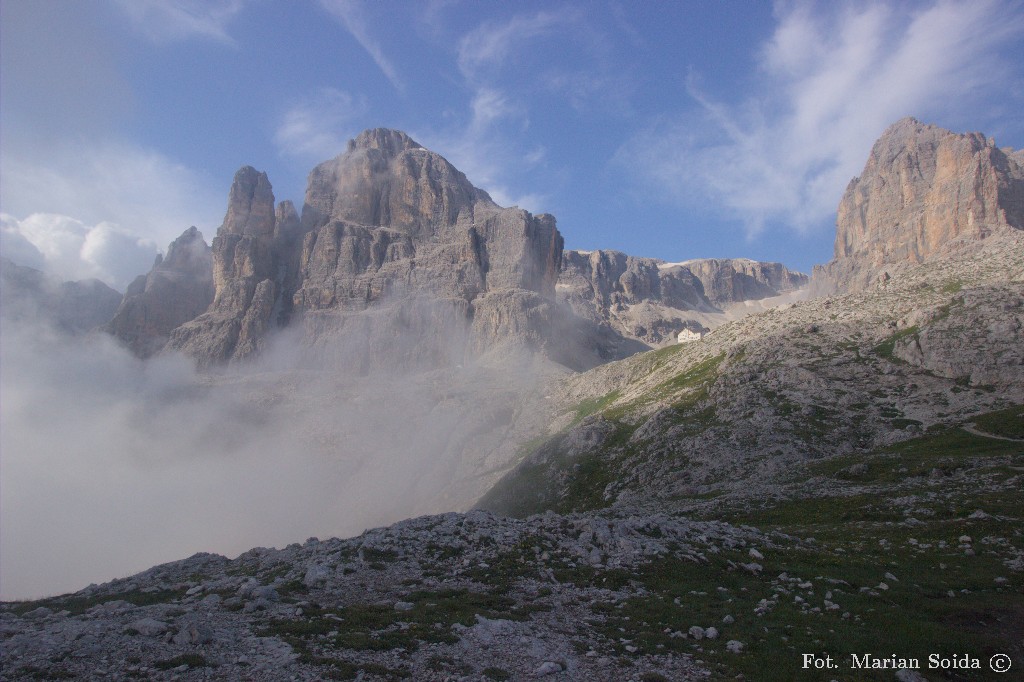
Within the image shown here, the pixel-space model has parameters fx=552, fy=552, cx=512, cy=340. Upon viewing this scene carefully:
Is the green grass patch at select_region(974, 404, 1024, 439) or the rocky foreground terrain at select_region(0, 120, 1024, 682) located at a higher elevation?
the green grass patch at select_region(974, 404, 1024, 439)

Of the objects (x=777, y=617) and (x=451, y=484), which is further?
(x=451, y=484)

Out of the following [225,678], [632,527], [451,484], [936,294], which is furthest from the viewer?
[451,484]

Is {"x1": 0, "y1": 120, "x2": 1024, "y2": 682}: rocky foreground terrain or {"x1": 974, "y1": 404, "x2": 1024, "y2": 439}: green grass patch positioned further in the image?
{"x1": 974, "y1": 404, "x2": 1024, "y2": 439}: green grass patch

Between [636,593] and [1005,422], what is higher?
[1005,422]

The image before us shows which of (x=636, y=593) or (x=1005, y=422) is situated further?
(x=1005, y=422)

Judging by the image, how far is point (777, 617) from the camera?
2286cm

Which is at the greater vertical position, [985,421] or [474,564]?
[985,421]

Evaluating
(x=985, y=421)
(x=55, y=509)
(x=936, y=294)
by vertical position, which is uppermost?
(x=936, y=294)

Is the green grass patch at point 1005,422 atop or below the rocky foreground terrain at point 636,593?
atop

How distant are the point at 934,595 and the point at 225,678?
2874 centimetres

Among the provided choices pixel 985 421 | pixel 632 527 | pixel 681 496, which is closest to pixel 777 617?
pixel 632 527

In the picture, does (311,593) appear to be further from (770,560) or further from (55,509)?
(55,509)

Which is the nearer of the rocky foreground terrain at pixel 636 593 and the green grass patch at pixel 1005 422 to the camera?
the rocky foreground terrain at pixel 636 593

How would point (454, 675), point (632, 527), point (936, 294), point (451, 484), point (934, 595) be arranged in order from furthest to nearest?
point (451, 484)
point (936, 294)
point (632, 527)
point (934, 595)
point (454, 675)
